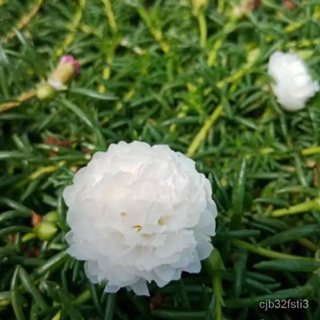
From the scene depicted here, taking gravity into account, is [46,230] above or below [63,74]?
below

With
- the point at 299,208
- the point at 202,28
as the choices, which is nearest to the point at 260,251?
the point at 299,208

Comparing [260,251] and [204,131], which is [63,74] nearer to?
[204,131]

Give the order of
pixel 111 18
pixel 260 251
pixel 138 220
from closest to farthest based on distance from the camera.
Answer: pixel 138 220
pixel 260 251
pixel 111 18

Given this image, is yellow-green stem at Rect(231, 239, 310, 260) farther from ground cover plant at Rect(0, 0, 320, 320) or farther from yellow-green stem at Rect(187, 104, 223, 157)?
yellow-green stem at Rect(187, 104, 223, 157)

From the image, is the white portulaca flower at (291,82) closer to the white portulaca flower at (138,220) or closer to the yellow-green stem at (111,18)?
the yellow-green stem at (111,18)

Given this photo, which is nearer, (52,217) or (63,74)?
(52,217)

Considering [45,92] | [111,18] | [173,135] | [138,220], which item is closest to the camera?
[138,220]

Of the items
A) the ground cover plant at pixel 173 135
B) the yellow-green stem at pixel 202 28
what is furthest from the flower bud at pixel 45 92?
the yellow-green stem at pixel 202 28

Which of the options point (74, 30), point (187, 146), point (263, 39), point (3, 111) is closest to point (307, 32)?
point (263, 39)

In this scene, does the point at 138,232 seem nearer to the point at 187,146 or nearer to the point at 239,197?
the point at 239,197
